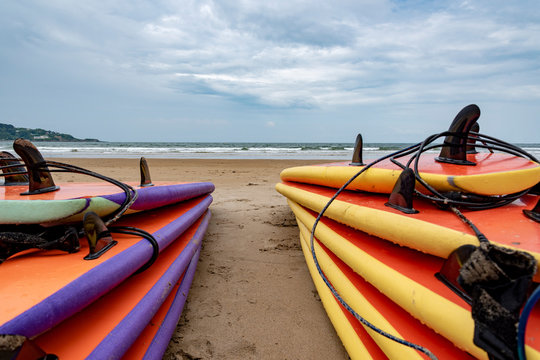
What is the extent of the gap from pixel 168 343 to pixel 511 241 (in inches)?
52.6

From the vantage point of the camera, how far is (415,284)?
32.7 inches

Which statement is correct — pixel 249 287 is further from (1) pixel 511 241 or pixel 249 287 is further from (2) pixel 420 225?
(1) pixel 511 241

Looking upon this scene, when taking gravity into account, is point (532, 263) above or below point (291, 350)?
above

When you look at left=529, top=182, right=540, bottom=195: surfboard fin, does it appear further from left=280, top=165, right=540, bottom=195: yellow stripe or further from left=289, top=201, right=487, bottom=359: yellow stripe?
left=289, top=201, right=487, bottom=359: yellow stripe

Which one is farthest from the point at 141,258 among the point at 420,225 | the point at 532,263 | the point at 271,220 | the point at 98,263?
the point at 271,220

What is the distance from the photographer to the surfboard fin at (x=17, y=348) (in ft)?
1.91

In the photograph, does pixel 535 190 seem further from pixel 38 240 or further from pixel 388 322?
pixel 38 240

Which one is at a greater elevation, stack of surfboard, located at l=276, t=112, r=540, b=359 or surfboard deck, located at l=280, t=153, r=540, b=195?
surfboard deck, located at l=280, t=153, r=540, b=195

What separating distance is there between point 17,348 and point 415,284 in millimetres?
1000

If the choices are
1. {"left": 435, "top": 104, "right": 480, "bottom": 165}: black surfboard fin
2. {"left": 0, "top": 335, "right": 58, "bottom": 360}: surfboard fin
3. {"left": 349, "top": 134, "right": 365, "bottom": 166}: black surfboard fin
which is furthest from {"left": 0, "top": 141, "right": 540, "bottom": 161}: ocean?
{"left": 0, "top": 335, "right": 58, "bottom": 360}: surfboard fin

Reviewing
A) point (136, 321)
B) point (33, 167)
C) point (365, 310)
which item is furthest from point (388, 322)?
point (33, 167)

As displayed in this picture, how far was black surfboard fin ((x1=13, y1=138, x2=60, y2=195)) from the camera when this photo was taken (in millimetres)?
1326

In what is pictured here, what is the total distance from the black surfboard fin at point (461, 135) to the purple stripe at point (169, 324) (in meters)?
1.55

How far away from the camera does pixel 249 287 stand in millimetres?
1746
